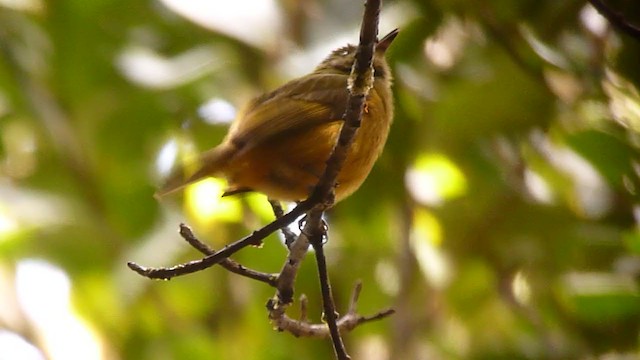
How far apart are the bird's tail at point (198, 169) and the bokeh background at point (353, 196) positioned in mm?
827

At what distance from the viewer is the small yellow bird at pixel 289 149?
6.70ft

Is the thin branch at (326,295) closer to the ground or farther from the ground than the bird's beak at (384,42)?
closer to the ground

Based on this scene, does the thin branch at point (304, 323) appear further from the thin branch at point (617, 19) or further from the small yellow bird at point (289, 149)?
the thin branch at point (617, 19)

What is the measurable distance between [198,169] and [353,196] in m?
1.25

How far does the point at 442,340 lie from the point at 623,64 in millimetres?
1455

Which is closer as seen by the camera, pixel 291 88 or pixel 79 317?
pixel 291 88

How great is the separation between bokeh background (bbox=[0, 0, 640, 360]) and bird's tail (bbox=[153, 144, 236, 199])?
2.71 ft

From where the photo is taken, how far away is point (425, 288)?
3.59 metres

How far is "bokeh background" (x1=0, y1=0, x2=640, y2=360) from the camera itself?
2.79 meters

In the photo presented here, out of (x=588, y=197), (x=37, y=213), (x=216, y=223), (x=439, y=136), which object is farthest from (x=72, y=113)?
(x=588, y=197)

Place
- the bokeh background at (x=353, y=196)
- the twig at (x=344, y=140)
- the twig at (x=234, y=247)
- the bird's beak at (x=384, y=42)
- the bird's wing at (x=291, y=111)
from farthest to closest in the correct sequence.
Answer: the bokeh background at (x=353, y=196) < the bird's beak at (x=384, y=42) < the bird's wing at (x=291, y=111) < the twig at (x=234, y=247) < the twig at (x=344, y=140)

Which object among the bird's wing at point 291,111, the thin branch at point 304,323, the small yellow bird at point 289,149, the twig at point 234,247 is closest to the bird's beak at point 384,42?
the small yellow bird at point 289,149

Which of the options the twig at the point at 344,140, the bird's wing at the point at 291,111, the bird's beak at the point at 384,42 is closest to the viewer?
the twig at the point at 344,140

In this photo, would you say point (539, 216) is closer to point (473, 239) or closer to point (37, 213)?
point (473, 239)
